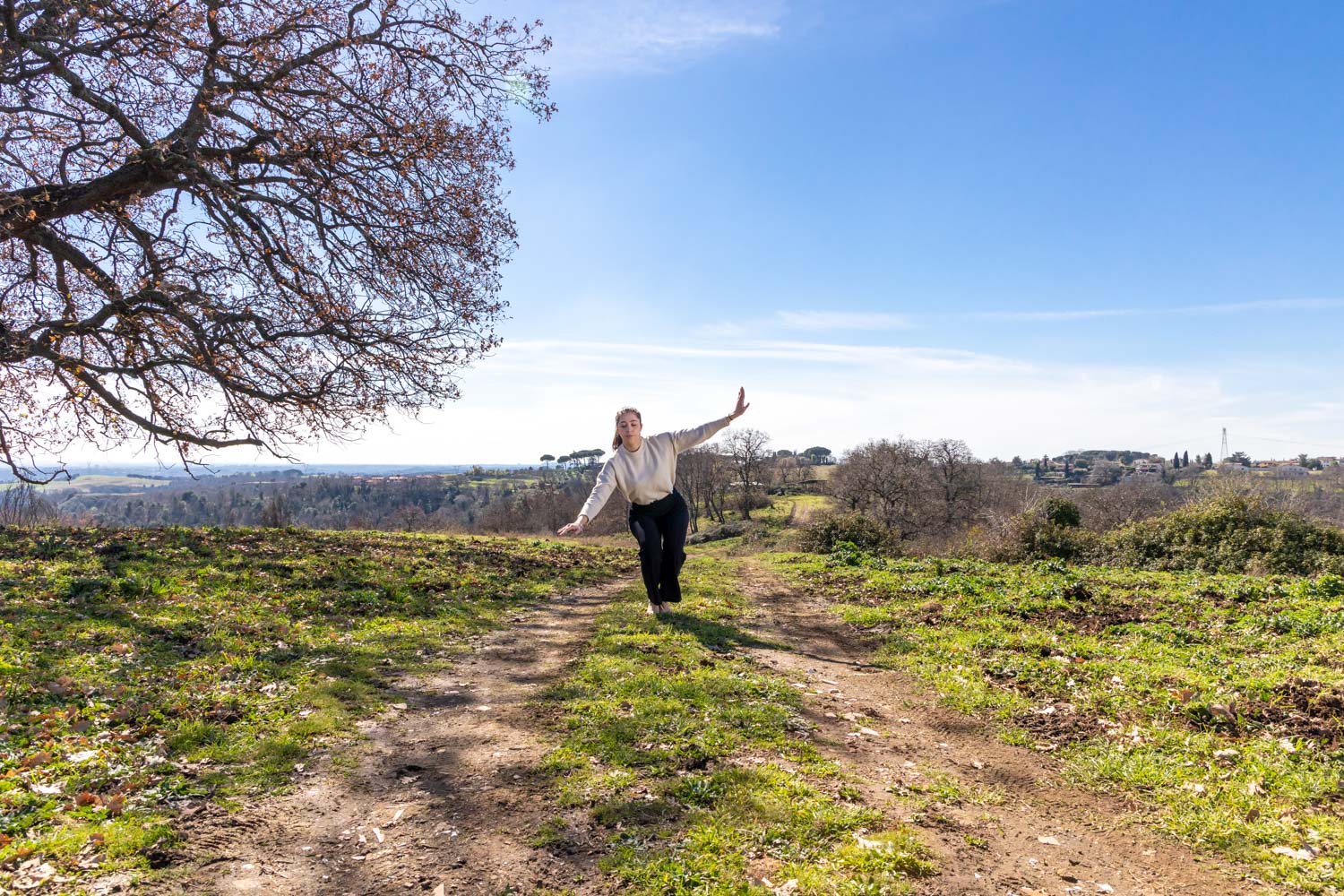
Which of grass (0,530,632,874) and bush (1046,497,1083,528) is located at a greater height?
bush (1046,497,1083,528)

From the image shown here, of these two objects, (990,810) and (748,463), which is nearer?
(990,810)

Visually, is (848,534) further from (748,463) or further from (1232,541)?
(748,463)

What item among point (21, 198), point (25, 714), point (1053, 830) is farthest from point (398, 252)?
point (1053, 830)

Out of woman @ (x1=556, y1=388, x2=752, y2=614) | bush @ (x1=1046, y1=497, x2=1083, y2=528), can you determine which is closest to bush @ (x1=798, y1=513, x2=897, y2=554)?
bush @ (x1=1046, y1=497, x2=1083, y2=528)

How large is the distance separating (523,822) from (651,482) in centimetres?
523

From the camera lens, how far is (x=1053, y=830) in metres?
4.02

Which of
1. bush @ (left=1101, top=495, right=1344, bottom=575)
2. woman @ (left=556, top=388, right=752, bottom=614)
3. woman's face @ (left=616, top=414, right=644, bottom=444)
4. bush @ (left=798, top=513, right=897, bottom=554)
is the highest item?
woman's face @ (left=616, top=414, right=644, bottom=444)

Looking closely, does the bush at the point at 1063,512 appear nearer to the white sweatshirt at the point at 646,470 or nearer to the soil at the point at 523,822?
the white sweatshirt at the point at 646,470

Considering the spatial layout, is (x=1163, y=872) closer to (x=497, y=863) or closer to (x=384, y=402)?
(x=497, y=863)

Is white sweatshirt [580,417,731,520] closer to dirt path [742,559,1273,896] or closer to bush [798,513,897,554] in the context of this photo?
dirt path [742,559,1273,896]

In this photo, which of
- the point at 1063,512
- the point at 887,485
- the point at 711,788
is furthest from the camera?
the point at 887,485

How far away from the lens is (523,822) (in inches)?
151

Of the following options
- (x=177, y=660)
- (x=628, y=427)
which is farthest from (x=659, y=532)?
(x=177, y=660)

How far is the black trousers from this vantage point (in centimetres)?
880
